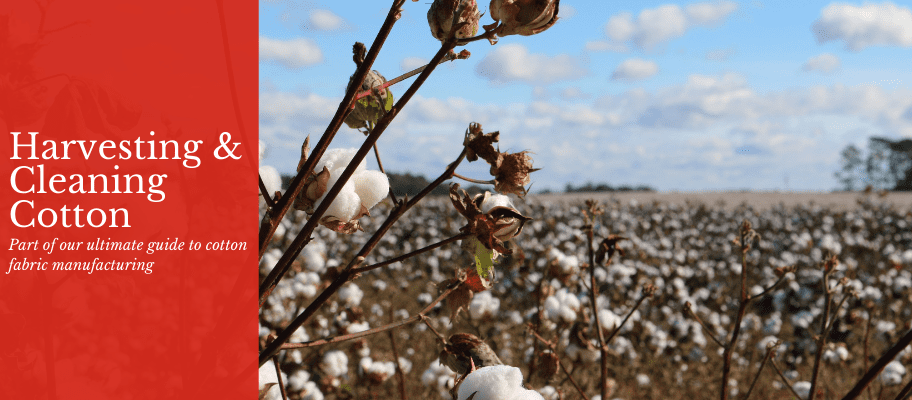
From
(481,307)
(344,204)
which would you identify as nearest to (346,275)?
(344,204)

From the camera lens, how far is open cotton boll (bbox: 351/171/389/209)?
0.74 metres

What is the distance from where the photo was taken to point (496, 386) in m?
0.66

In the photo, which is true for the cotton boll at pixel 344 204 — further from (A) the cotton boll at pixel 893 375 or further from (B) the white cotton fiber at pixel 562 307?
(A) the cotton boll at pixel 893 375

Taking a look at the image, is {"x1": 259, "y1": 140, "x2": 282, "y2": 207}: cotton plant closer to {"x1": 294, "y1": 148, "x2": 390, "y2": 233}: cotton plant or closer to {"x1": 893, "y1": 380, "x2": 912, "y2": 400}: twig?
{"x1": 294, "y1": 148, "x2": 390, "y2": 233}: cotton plant

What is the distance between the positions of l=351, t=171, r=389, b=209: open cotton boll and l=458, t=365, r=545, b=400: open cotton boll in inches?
9.7

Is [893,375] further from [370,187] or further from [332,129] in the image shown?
[332,129]

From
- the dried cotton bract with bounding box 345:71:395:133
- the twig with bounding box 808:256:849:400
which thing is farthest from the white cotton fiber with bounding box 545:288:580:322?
the dried cotton bract with bounding box 345:71:395:133
